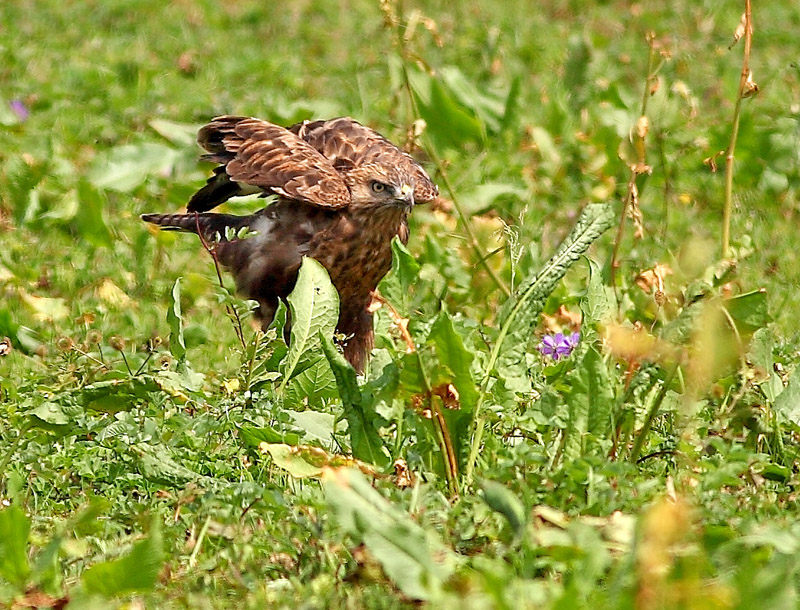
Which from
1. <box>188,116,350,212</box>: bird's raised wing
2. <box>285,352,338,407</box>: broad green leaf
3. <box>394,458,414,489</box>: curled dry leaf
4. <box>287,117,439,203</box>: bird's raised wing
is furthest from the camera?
<box>287,117,439,203</box>: bird's raised wing

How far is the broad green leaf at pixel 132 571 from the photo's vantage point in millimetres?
3201

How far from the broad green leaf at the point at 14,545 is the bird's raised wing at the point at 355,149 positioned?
2900 mm

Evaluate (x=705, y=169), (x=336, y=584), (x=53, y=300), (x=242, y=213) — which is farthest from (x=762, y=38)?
(x=336, y=584)

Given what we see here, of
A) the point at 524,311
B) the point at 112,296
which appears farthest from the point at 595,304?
the point at 112,296

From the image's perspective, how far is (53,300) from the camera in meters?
6.14

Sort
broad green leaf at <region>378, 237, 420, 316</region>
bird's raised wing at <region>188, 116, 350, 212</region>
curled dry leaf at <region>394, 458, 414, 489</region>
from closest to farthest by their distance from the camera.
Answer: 1. curled dry leaf at <region>394, 458, 414, 489</region>
2. broad green leaf at <region>378, 237, 420, 316</region>
3. bird's raised wing at <region>188, 116, 350, 212</region>

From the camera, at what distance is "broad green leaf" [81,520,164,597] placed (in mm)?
3201

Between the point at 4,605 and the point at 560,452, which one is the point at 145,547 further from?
the point at 560,452

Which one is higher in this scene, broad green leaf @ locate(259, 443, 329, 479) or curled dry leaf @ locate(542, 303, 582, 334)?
broad green leaf @ locate(259, 443, 329, 479)

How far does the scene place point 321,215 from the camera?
5.82 meters

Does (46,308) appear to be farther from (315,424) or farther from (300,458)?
(300,458)

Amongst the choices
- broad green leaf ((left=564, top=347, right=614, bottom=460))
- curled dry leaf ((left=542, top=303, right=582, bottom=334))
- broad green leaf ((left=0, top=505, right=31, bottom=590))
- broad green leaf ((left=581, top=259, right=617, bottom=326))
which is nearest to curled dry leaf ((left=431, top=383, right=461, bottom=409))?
broad green leaf ((left=564, top=347, right=614, bottom=460))

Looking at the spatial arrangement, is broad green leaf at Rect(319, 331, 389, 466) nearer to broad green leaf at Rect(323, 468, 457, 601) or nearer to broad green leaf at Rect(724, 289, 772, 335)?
broad green leaf at Rect(323, 468, 457, 601)

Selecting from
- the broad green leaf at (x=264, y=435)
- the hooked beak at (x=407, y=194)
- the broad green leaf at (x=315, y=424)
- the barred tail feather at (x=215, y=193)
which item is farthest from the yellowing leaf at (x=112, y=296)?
the broad green leaf at (x=264, y=435)
